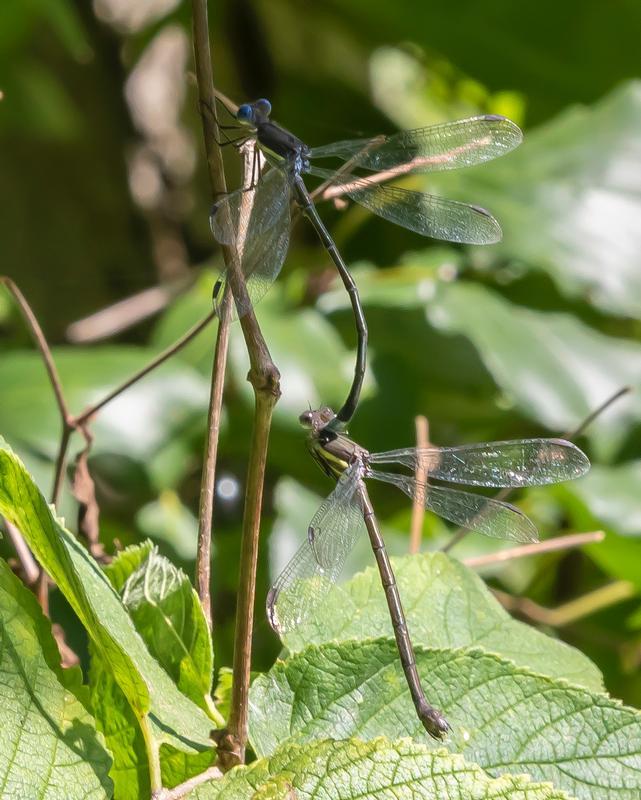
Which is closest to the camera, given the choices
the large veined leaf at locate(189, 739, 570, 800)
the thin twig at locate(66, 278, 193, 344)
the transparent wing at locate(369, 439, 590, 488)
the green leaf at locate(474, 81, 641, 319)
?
the large veined leaf at locate(189, 739, 570, 800)

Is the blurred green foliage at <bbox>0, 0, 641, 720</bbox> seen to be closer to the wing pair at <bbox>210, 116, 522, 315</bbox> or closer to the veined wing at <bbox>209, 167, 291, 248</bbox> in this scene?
the wing pair at <bbox>210, 116, 522, 315</bbox>

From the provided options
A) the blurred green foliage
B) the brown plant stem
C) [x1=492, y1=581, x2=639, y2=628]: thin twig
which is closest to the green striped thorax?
the brown plant stem

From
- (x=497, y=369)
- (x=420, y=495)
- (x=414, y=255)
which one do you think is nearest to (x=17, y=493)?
(x=420, y=495)

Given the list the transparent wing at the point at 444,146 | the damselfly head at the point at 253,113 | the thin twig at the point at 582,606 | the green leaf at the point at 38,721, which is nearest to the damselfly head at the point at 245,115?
the damselfly head at the point at 253,113

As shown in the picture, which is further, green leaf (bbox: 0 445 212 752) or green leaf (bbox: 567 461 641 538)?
green leaf (bbox: 567 461 641 538)

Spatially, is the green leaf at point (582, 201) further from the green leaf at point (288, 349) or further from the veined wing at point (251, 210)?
the veined wing at point (251, 210)

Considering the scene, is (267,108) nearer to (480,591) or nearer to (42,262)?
(480,591)

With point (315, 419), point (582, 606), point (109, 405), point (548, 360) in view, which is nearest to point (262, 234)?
point (315, 419)

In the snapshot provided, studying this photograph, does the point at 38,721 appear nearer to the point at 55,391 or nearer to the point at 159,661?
the point at 159,661
